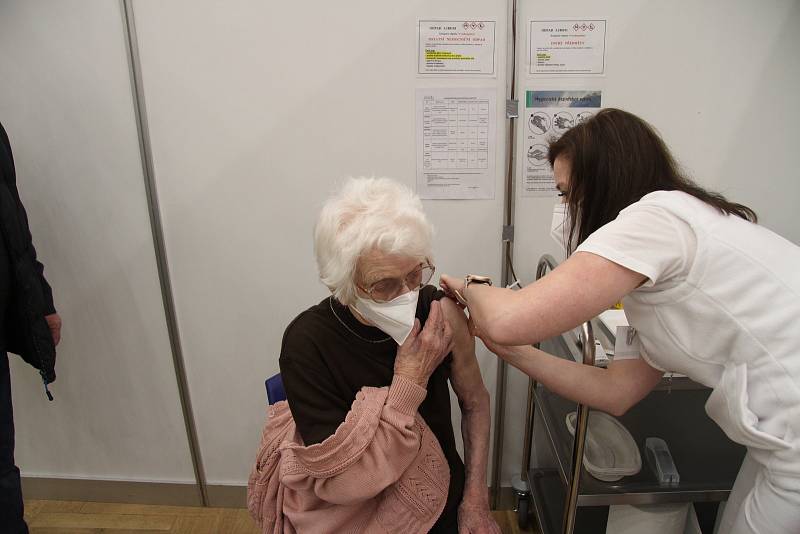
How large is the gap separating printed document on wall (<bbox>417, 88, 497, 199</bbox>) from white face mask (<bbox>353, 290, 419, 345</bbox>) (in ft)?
2.32

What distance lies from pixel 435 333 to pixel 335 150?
854 mm

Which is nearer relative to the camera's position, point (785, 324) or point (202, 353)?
point (785, 324)

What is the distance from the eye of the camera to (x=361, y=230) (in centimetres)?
101

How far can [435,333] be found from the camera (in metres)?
1.12

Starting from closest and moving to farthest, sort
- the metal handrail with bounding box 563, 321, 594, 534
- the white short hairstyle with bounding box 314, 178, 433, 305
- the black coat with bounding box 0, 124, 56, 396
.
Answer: the white short hairstyle with bounding box 314, 178, 433, 305 < the metal handrail with bounding box 563, 321, 594, 534 < the black coat with bounding box 0, 124, 56, 396

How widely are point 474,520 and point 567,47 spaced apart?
142 cm

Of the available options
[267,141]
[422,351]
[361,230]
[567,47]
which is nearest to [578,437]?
[422,351]

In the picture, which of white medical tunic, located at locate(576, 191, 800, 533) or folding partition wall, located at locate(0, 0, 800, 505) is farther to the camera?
folding partition wall, located at locate(0, 0, 800, 505)

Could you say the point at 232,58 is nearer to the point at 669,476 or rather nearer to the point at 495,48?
the point at 495,48

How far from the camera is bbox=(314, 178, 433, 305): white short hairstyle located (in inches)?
39.9

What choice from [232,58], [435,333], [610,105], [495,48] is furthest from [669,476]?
[232,58]

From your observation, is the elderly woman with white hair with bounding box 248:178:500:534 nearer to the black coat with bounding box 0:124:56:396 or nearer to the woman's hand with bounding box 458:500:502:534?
the woman's hand with bounding box 458:500:502:534

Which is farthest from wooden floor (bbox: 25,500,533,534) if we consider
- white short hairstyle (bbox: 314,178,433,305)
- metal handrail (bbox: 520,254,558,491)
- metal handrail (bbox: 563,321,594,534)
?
white short hairstyle (bbox: 314,178,433,305)

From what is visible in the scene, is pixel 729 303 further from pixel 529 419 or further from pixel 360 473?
pixel 529 419
